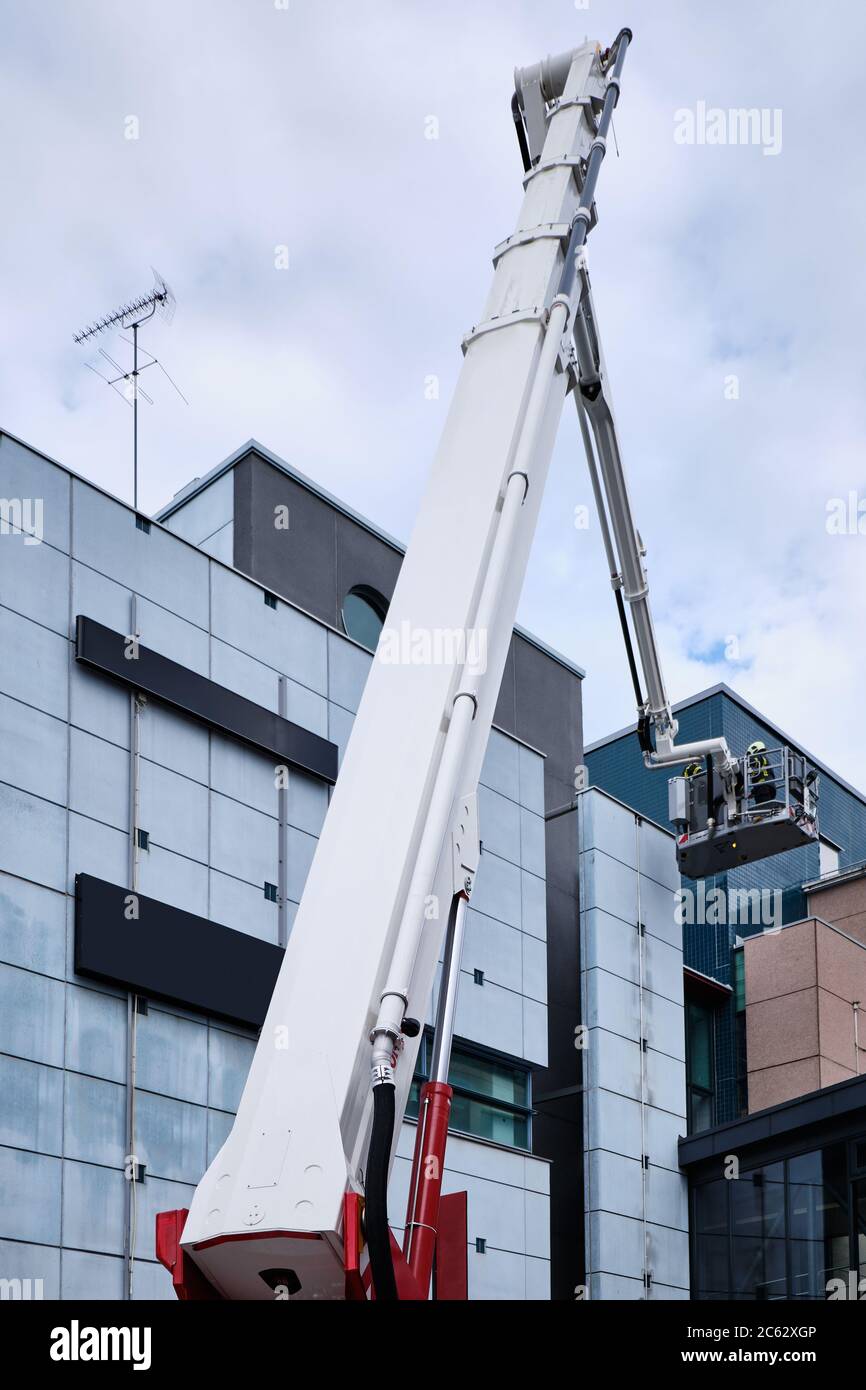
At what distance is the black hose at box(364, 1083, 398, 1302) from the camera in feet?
21.1

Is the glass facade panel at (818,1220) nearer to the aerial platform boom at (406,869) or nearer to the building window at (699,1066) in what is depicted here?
the building window at (699,1066)

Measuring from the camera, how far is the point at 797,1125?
24.6 metres

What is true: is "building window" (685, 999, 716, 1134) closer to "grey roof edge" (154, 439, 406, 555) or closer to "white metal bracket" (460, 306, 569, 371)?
"grey roof edge" (154, 439, 406, 555)

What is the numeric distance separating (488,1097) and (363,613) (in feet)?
26.0

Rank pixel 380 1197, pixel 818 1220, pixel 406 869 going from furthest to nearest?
pixel 818 1220 < pixel 406 869 < pixel 380 1197

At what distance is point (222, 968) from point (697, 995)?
12911mm

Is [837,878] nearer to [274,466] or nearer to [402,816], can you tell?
[274,466]

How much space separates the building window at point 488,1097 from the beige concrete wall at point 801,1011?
22.5ft

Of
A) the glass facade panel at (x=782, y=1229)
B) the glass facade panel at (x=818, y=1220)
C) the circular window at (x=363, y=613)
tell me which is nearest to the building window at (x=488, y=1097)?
the glass facade panel at (x=782, y=1229)

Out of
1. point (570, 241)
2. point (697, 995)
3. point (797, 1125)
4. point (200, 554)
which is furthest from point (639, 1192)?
point (570, 241)

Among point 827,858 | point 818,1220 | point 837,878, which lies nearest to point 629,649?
point 818,1220

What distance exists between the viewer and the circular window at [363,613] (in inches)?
1023

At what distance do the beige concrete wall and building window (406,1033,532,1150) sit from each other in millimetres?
6843

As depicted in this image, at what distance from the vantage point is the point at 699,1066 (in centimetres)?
2964
